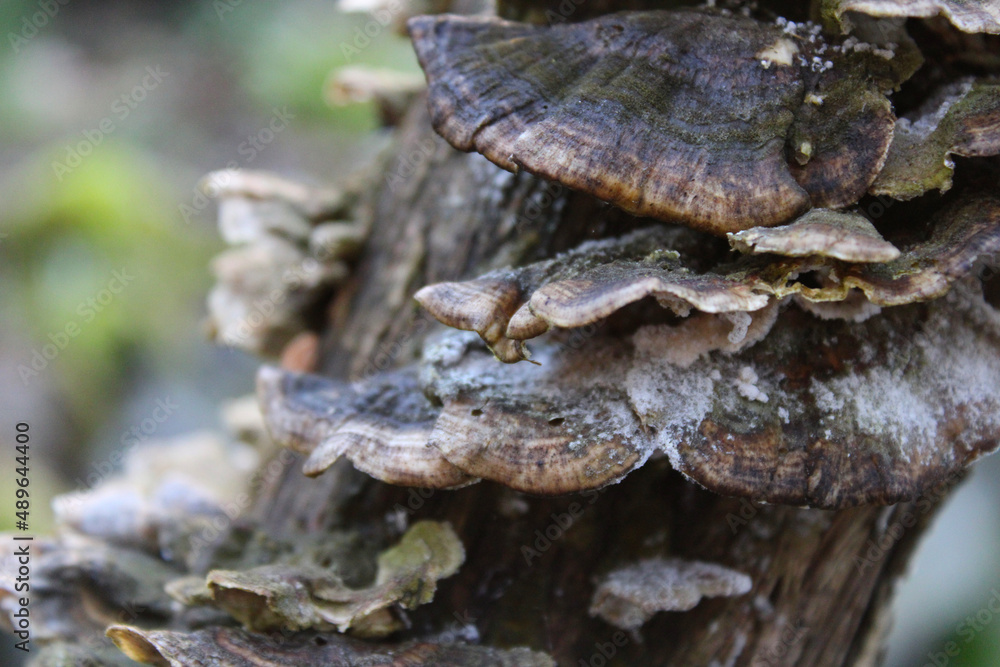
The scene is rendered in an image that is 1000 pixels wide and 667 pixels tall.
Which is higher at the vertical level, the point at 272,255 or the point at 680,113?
the point at 680,113

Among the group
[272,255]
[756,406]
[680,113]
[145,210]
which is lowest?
[145,210]

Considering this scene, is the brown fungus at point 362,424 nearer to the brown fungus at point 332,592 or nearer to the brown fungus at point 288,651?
the brown fungus at point 332,592

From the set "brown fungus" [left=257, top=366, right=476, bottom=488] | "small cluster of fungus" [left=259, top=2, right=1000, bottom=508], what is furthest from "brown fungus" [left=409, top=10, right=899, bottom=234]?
"brown fungus" [left=257, top=366, right=476, bottom=488]

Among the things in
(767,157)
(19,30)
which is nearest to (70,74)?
(19,30)

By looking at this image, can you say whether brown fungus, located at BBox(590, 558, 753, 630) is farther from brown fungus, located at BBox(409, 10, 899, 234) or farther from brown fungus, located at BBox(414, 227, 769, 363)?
brown fungus, located at BBox(409, 10, 899, 234)

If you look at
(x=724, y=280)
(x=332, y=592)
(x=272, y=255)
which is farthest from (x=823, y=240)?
(x=272, y=255)

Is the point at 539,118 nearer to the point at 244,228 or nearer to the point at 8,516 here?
the point at 244,228

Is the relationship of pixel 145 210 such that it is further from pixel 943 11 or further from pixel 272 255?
pixel 943 11

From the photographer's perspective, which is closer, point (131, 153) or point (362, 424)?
point (362, 424)
